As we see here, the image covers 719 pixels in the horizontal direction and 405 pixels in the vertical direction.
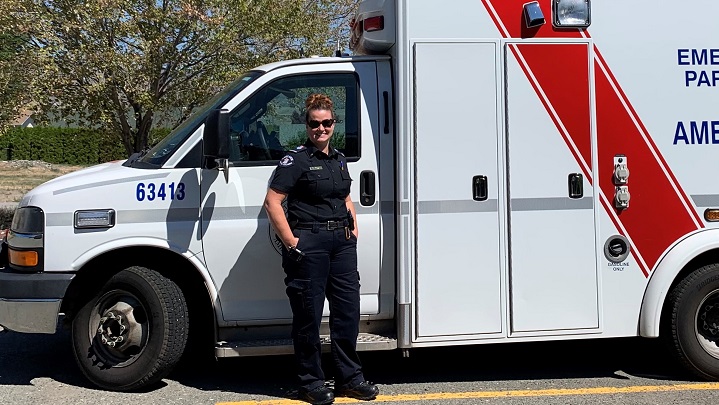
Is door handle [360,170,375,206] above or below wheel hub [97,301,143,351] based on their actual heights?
above

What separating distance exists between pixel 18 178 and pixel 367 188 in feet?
74.0

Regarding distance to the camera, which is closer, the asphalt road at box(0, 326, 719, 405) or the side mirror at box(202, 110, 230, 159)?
the side mirror at box(202, 110, 230, 159)

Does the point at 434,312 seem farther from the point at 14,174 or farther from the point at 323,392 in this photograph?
the point at 14,174

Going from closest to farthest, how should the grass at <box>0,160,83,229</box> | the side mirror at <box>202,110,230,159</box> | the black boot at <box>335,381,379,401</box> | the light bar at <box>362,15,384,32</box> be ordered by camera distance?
the side mirror at <box>202,110,230,159</box>
the black boot at <box>335,381,379,401</box>
the light bar at <box>362,15,384,32</box>
the grass at <box>0,160,83,229</box>

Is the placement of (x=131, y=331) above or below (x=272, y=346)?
above

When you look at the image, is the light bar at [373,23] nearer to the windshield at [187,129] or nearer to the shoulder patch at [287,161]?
the windshield at [187,129]

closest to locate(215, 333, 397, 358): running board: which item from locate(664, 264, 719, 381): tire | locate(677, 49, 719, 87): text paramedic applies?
locate(664, 264, 719, 381): tire

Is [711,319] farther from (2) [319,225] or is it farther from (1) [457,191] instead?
(2) [319,225]

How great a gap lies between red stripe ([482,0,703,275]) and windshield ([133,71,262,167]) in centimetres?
169

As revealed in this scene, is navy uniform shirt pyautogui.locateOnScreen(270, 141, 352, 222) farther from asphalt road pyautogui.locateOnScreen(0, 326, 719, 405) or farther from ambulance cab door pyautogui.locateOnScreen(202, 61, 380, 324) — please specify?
asphalt road pyautogui.locateOnScreen(0, 326, 719, 405)

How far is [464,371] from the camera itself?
5.71 m

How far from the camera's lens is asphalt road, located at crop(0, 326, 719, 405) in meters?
5.08

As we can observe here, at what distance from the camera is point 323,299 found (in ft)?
15.8

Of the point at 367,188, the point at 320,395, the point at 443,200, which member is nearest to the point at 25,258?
the point at 320,395
